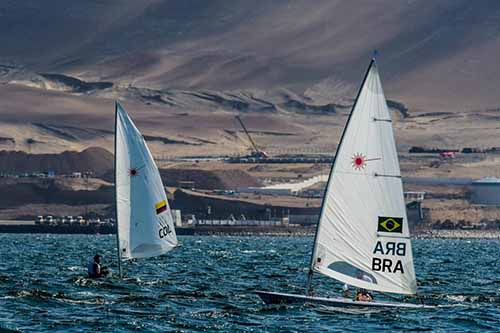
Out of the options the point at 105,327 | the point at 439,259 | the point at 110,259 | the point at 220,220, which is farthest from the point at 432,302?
the point at 220,220

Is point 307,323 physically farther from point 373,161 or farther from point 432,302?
point 432,302

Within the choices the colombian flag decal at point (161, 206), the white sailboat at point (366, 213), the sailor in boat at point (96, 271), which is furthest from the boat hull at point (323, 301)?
the sailor in boat at point (96, 271)

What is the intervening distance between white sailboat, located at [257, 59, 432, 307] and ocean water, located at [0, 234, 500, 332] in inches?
57.3

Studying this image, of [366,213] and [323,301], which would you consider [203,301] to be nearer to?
[323,301]

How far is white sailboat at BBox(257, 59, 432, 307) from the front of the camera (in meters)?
47.3

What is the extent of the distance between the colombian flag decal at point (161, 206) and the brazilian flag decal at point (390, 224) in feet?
52.2

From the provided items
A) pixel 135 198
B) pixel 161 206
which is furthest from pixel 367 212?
pixel 161 206

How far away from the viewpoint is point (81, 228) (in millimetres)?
180500

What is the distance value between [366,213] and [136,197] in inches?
608

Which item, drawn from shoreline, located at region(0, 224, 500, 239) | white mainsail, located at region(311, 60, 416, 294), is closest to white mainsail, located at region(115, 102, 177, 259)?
→ white mainsail, located at region(311, 60, 416, 294)

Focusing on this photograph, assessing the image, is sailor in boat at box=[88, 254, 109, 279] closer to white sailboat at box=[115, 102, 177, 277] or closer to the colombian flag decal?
white sailboat at box=[115, 102, 177, 277]

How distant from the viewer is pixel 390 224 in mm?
48344

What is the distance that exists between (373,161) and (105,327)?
9581 mm

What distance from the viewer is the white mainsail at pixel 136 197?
60750 millimetres
